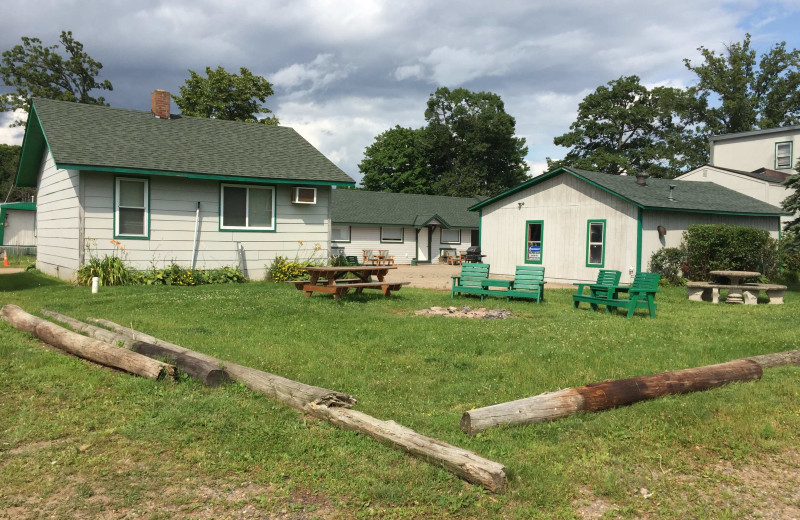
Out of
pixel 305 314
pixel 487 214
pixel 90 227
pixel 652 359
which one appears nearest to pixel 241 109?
pixel 487 214

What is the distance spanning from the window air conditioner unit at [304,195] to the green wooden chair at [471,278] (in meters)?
6.06

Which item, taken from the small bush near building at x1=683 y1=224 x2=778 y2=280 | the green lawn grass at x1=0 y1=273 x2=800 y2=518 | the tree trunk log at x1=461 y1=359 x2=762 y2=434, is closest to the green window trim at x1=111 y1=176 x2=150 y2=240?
the green lawn grass at x1=0 y1=273 x2=800 y2=518

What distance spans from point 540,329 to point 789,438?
4.91 meters

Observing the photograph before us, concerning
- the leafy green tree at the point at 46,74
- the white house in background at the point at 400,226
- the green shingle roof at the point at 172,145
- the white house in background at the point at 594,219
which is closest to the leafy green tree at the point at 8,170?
the leafy green tree at the point at 46,74

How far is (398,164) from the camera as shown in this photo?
200 ft

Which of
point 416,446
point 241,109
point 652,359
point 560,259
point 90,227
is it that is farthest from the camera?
point 241,109

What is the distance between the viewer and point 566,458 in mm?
4363

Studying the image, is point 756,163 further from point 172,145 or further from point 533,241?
point 172,145

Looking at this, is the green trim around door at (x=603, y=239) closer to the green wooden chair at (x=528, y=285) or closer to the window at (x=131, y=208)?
the green wooden chair at (x=528, y=285)

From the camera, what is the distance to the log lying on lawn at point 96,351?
6.09 m

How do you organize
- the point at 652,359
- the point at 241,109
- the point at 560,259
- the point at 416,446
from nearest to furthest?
1. the point at 416,446
2. the point at 652,359
3. the point at 560,259
4. the point at 241,109

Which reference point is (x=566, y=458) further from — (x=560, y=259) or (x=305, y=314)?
(x=560, y=259)

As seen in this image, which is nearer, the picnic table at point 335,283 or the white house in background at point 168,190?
the picnic table at point 335,283

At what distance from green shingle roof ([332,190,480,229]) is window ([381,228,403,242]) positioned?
26.6 inches
